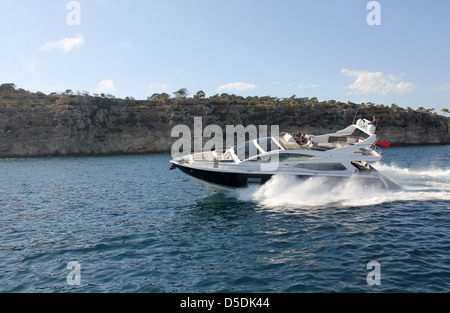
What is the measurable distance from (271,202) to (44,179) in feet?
74.9

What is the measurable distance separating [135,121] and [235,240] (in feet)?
210

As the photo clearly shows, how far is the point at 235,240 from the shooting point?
12.7 m

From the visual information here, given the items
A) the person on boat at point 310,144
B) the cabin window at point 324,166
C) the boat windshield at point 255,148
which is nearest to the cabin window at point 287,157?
the cabin window at point 324,166

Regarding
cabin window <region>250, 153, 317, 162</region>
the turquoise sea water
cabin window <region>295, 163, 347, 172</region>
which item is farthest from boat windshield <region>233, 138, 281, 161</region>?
the turquoise sea water

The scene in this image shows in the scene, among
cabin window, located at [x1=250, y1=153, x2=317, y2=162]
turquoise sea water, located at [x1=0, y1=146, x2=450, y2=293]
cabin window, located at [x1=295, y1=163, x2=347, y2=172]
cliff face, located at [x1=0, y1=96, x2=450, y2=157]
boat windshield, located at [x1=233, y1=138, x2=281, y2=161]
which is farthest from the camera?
cliff face, located at [x1=0, y1=96, x2=450, y2=157]

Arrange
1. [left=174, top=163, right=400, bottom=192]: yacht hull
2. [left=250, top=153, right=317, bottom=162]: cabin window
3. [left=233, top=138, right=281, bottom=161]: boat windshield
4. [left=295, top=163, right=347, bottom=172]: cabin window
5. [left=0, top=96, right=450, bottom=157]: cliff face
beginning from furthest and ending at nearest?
[left=0, top=96, right=450, bottom=157]: cliff face
[left=233, top=138, right=281, bottom=161]: boat windshield
[left=250, top=153, right=317, bottom=162]: cabin window
[left=295, top=163, right=347, bottom=172]: cabin window
[left=174, top=163, right=400, bottom=192]: yacht hull

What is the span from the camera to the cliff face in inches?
2483

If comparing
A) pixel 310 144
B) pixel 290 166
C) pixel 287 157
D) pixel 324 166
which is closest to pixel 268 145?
pixel 287 157

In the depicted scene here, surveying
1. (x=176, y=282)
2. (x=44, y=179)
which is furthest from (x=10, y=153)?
(x=176, y=282)

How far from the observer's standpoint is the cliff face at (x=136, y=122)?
63.1 m

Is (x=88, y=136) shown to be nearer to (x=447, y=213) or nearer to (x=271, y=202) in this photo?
(x=271, y=202)

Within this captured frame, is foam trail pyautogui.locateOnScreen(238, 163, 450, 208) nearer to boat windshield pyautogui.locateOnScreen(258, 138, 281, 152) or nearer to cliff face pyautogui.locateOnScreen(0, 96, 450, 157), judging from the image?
boat windshield pyautogui.locateOnScreen(258, 138, 281, 152)

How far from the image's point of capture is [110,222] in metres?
15.4

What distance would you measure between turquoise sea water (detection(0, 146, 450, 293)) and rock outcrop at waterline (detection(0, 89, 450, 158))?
4647 centimetres
